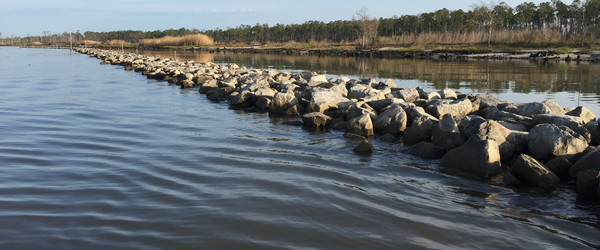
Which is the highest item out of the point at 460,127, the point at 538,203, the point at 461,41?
the point at 461,41

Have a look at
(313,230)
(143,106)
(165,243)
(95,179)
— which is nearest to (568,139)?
(313,230)

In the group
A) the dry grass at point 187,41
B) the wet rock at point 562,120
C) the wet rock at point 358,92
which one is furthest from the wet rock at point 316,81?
the dry grass at point 187,41

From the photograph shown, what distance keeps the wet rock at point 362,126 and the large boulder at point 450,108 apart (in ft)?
4.23

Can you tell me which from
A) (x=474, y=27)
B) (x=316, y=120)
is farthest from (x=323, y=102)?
(x=474, y=27)

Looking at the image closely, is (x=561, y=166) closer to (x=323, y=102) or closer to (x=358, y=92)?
(x=323, y=102)

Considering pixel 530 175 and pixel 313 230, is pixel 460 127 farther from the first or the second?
pixel 313 230

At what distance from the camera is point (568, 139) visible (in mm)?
5730

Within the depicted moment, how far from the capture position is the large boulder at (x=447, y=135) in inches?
259

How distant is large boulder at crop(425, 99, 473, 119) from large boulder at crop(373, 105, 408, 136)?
0.69m

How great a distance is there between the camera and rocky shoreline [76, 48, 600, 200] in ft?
17.5

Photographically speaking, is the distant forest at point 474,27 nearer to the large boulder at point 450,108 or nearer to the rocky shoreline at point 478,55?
the rocky shoreline at point 478,55

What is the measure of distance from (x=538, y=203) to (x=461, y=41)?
45.3 m

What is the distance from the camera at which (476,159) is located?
5.60 meters

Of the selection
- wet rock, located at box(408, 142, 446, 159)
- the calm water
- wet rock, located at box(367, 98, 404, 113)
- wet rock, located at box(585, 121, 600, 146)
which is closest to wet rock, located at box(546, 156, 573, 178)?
the calm water
